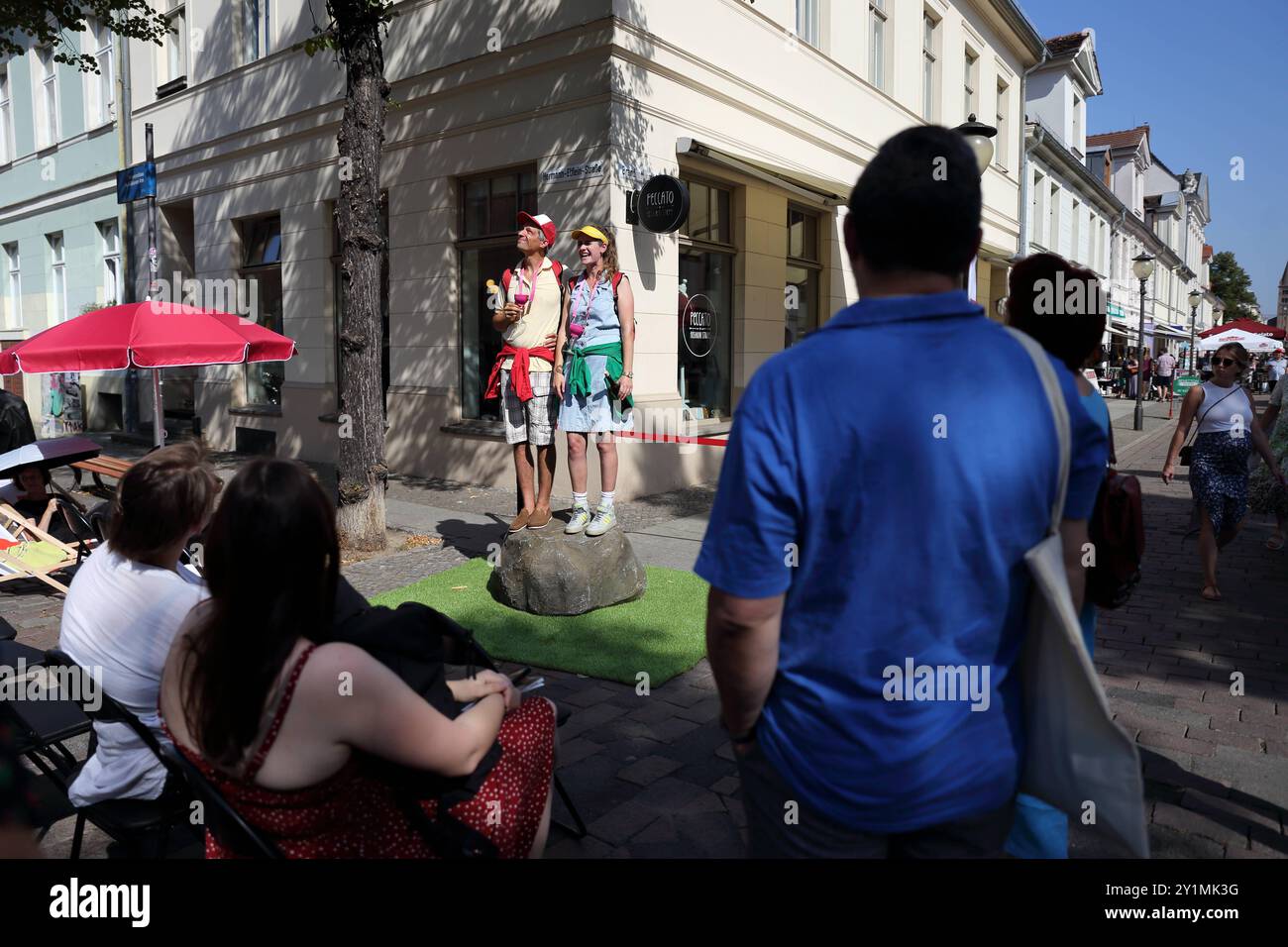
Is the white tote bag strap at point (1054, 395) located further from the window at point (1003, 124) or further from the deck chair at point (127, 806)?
the window at point (1003, 124)

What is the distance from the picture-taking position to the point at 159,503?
8.82 ft

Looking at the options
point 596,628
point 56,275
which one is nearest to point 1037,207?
point 596,628

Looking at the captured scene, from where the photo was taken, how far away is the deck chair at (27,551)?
20.2ft

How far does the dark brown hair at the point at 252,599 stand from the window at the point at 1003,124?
2228 cm

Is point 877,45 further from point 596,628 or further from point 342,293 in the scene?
point 596,628

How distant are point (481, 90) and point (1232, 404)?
8.43 metres

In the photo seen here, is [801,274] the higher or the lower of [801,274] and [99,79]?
the lower

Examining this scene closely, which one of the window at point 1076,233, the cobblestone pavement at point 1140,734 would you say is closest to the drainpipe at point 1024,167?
the window at point 1076,233

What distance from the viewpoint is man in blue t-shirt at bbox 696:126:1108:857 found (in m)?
1.42

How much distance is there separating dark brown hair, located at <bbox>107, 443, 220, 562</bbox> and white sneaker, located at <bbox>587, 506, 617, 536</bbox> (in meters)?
3.48

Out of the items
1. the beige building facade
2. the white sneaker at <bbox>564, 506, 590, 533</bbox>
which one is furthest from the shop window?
the white sneaker at <bbox>564, 506, 590, 533</bbox>

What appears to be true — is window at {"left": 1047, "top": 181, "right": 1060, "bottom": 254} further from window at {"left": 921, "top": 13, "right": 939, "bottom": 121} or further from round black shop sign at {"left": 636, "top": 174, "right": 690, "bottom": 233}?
round black shop sign at {"left": 636, "top": 174, "right": 690, "bottom": 233}

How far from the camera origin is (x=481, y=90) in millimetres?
10602

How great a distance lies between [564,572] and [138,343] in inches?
152
